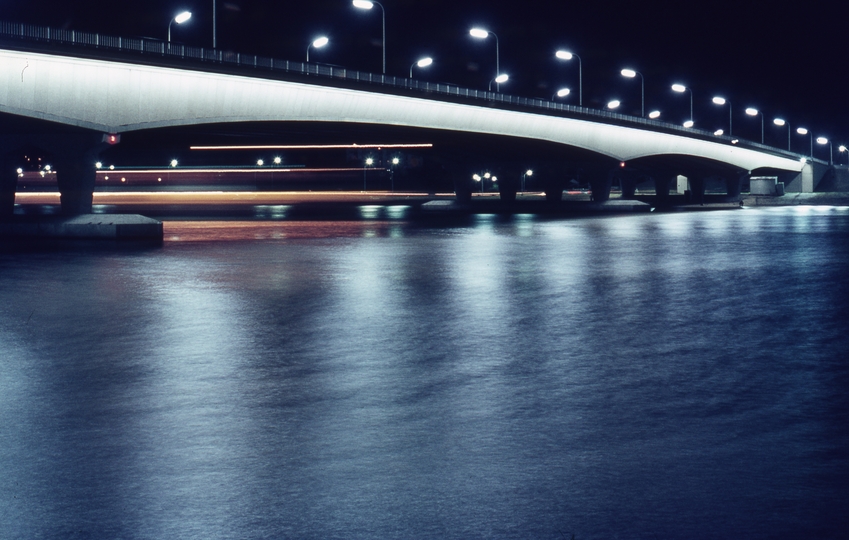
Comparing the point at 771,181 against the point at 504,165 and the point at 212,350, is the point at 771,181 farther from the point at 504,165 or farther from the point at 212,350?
the point at 212,350

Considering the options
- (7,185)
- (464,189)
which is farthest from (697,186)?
(7,185)

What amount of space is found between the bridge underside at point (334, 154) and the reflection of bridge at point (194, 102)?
0.11 m

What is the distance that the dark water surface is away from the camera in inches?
212

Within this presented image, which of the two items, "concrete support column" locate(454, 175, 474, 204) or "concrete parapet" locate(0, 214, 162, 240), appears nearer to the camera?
"concrete parapet" locate(0, 214, 162, 240)

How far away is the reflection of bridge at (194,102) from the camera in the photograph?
3478 centimetres

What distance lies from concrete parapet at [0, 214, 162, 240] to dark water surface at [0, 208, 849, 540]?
679 inches

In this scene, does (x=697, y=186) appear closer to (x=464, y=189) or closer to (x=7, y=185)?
(x=464, y=189)

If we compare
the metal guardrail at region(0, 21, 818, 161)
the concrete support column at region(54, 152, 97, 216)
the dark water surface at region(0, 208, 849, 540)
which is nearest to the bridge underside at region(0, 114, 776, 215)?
the concrete support column at region(54, 152, 97, 216)

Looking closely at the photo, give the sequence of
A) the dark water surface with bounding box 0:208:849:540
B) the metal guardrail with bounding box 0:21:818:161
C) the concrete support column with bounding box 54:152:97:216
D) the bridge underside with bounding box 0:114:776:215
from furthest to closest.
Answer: the bridge underside with bounding box 0:114:776:215
the concrete support column with bounding box 54:152:97:216
the metal guardrail with bounding box 0:21:818:161
the dark water surface with bounding box 0:208:849:540

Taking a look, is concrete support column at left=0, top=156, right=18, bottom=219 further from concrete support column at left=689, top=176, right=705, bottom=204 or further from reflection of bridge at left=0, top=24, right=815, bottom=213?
concrete support column at left=689, top=176, right=705, bottom=204

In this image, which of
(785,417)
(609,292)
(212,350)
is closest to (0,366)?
(212,350)

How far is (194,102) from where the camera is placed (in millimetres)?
40812

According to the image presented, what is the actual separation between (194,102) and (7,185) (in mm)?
7776

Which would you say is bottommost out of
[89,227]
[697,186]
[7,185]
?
[89,227]
